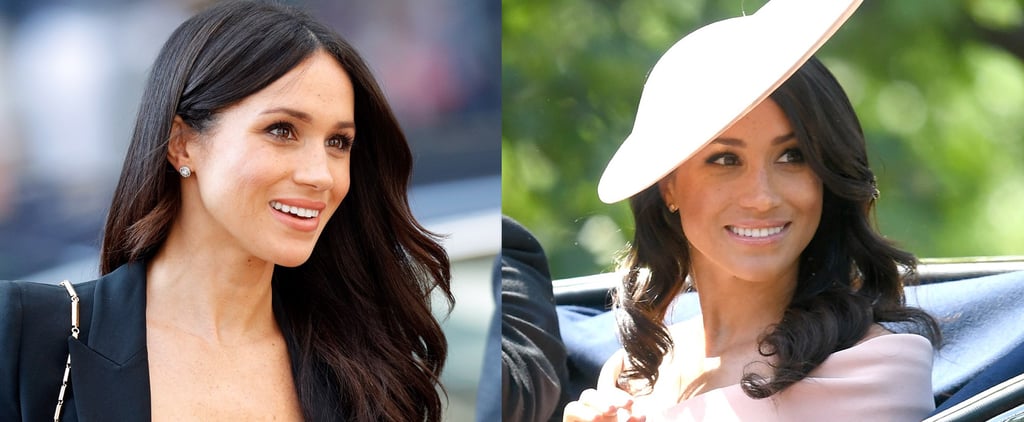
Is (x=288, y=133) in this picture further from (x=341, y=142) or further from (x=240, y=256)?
(x=240, y=256)

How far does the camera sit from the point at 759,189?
235 centimetres

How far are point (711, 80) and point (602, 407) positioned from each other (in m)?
0.71

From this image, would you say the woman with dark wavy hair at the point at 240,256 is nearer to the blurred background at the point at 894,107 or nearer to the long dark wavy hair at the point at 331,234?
the long dark wavy hair at the point at 331,234

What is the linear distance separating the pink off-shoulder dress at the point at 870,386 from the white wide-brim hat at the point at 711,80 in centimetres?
48

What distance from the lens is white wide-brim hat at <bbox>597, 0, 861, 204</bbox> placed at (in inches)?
91.0

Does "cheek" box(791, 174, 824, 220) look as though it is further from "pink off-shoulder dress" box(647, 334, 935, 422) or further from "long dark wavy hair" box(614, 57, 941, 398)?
"pink off-shoulder dress" box(647, 334, 935, 422)

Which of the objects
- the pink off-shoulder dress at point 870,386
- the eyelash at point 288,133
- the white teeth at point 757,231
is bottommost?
the pink off-shoulder dress at point 870,386

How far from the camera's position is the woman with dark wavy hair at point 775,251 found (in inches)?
91.0

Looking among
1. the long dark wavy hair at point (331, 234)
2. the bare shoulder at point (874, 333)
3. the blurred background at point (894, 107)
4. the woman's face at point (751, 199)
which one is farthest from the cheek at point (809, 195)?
the long dark wavy hair at point (331, 234)

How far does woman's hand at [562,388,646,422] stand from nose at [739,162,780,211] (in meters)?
0.49

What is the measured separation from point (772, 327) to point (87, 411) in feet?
4.21

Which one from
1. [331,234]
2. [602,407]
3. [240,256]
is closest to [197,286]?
[240,256]

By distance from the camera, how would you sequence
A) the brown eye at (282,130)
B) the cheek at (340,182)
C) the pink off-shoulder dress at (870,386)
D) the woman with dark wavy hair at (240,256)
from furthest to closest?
1. the cheek at (340,182)
2. the brown eye at (282,130)
3. the woman with dark wavy hair at (240,256)
4. the pink off-shoulder dress at (870,386)

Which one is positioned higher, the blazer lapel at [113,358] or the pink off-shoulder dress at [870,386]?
the blazer lapel at [113,358]
